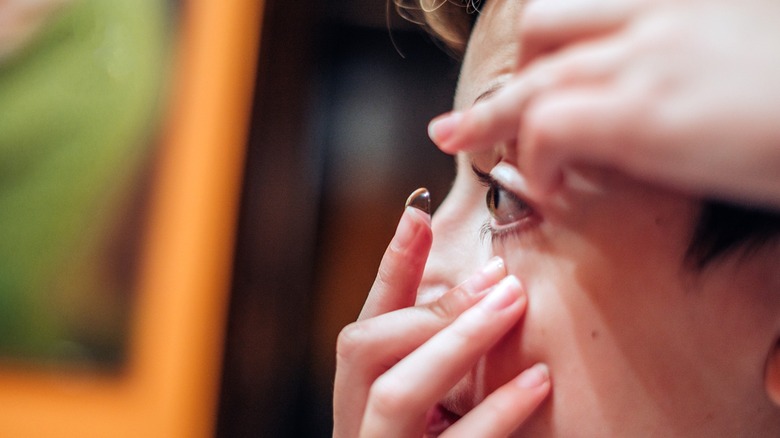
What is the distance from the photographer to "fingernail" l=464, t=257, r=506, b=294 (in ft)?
1.73

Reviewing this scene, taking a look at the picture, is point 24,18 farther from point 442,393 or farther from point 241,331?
point 442,393

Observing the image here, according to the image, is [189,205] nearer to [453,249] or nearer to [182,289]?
[182,289]

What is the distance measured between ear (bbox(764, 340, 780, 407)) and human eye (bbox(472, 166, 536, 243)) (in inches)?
7.5

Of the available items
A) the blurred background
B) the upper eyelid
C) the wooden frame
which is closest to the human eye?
the upper eyelid

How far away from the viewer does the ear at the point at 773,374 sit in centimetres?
43

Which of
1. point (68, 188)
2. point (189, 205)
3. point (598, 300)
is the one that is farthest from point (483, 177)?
point (68, 188)

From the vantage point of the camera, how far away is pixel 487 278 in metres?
0.53

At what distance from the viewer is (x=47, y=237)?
1134mm

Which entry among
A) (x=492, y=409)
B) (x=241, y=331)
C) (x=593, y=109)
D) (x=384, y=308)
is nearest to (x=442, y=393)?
(x=492, y=409)

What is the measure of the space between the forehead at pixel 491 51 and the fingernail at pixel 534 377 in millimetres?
248

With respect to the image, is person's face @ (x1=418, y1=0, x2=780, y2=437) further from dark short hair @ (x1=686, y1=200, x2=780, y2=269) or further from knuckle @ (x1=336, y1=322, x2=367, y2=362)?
knuckle @ (x1=336, y1=322, x2=367, y2=362)

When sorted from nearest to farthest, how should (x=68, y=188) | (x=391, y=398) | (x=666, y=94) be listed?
(x=666, y=94) < (x=391, y=398) < (x=68, y=188)

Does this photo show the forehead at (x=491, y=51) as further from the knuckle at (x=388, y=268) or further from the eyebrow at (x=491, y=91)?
the knuckle at (x=388, y=268)

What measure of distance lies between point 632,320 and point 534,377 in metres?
0.09
